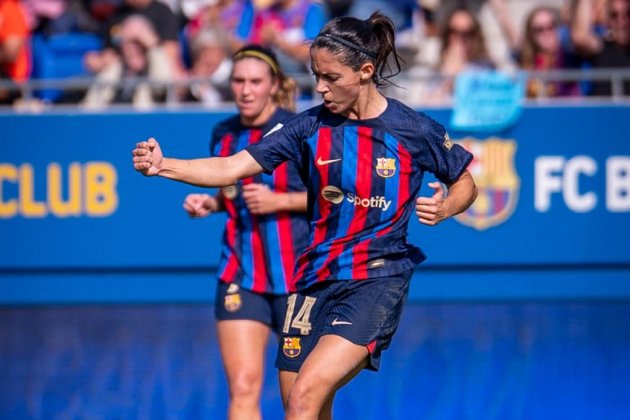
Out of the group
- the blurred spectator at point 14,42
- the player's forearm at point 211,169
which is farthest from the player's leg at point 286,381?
the blurred spectator at point 14,42

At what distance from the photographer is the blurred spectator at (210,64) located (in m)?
11.2

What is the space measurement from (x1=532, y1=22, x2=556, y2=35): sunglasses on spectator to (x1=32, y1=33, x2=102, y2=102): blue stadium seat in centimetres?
425

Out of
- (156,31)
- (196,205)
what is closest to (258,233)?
(196,205)

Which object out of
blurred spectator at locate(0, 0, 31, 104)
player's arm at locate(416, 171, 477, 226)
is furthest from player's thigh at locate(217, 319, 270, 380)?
blurred spectator at locate(0, 0, 31, 104)

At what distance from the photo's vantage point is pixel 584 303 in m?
11.2

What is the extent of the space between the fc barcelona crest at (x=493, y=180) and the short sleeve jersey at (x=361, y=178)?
5.98 m

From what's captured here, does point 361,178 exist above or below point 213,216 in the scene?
above

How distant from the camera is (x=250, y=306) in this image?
5.84 meters

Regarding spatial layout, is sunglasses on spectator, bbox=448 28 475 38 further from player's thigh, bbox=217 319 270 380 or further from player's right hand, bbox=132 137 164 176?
player's right hand, bbox=132 137 164 176

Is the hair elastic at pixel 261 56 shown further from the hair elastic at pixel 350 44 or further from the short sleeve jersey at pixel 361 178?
the hair elastic at pixel 350 44

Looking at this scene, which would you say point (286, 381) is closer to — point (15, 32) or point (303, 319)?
point (303, 319)

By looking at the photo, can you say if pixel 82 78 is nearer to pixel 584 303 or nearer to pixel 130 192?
pixel 130 192

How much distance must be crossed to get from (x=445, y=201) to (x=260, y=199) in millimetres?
1399

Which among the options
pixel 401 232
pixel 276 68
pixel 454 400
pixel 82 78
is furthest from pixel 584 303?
pixel 401 232
